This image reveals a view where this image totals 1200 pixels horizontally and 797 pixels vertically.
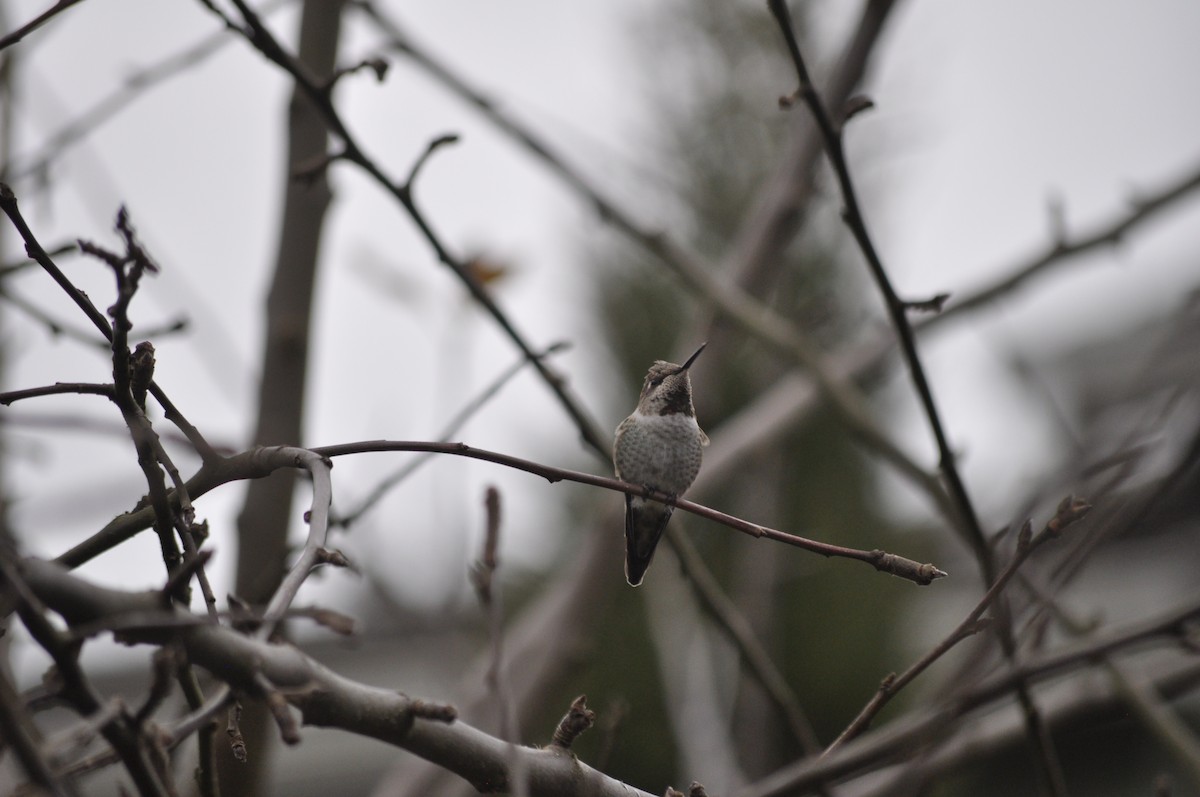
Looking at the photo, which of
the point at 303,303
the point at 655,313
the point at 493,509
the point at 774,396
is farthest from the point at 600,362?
the point at 493,509

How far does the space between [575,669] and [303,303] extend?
5.65 feet

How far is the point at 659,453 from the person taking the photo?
3475 mm

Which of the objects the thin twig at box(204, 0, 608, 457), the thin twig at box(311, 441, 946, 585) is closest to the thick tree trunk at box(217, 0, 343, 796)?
the thin twig at box(204, 0, 608, 457)

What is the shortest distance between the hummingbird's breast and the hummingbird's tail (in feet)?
0.26

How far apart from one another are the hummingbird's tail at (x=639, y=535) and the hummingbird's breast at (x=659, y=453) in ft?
0.26

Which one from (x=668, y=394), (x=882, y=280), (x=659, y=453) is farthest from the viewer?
(x=668, y=394)

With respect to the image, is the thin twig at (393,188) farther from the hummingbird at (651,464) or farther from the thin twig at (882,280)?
the thin twig at (882,280)

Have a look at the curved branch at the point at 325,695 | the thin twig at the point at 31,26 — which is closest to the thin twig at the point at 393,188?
the thin twig at the point at 31,26

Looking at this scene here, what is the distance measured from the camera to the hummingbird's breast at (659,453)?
3.45m

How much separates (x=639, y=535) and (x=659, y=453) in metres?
0.29

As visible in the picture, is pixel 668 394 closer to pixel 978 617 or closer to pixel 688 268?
pixel 688 268

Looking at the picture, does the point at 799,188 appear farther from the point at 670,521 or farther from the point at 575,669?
the point at 575,669

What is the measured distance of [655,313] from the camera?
41.9ft

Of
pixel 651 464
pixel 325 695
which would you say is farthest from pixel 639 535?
pixel 325 695
